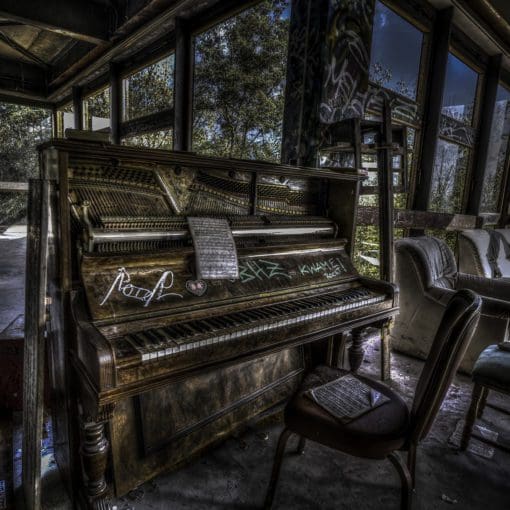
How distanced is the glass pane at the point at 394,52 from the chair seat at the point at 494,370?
3073 millimetres

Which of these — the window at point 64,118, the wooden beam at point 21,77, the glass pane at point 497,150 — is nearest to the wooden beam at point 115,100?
the wooden beam at point 21,77

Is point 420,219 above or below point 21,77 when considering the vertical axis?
below

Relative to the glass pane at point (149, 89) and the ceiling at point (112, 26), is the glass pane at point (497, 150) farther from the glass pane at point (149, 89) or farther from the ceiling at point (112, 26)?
the glass pane at point (149, 89)

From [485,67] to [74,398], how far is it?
7.00 m

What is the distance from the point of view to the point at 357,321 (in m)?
2.15

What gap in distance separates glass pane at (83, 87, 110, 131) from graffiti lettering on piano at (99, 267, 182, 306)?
23.8 feet

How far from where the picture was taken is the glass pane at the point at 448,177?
5.24 metres

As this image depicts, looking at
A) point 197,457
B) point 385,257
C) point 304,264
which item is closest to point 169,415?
point 197,457

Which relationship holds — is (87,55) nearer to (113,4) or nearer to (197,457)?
(113,4)

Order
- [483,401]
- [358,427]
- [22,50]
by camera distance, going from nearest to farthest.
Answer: [358,427] < [483,401] < [22,50]

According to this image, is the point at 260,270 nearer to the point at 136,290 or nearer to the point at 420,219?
the point at 136,290

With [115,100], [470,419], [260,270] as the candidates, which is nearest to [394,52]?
[260,270]

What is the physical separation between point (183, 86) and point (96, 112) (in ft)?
14.1

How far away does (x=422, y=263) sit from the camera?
129 inches
